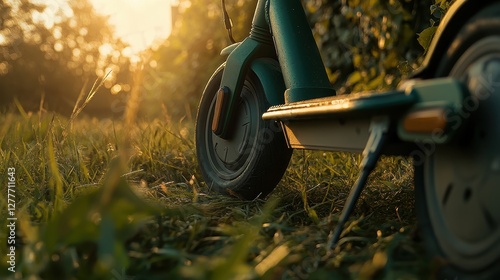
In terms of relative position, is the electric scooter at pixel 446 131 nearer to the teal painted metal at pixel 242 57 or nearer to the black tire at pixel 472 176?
the black tire at pixel 472 176

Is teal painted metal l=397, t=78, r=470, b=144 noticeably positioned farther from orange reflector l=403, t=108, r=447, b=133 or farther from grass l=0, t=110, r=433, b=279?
grass l=0, t=110, r=433, b=279

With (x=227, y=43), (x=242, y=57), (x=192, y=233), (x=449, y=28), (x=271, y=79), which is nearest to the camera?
(x=449, y=28)

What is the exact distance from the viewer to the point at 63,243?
46.0 inches

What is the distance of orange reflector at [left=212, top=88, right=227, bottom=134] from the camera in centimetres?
239

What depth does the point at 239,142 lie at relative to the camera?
7.78 feet

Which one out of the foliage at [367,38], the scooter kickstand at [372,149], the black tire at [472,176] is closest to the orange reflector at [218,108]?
the foliage at [367,38]

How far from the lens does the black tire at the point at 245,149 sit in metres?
2.22

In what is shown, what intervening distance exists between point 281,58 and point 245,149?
0.39 meters

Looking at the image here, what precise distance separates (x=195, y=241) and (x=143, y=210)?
1.17 ft

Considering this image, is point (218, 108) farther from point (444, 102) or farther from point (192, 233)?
point (444, 102)

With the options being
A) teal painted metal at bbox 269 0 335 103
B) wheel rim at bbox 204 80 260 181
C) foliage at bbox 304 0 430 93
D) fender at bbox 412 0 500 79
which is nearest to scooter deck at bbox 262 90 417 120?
fender at bbox 412 0 500 79

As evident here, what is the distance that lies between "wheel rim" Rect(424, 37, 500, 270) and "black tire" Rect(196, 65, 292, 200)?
97 centimetres

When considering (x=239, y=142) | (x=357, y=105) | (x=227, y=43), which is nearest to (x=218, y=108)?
(x=239, y=142)

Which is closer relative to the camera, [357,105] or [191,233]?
[357,105]
